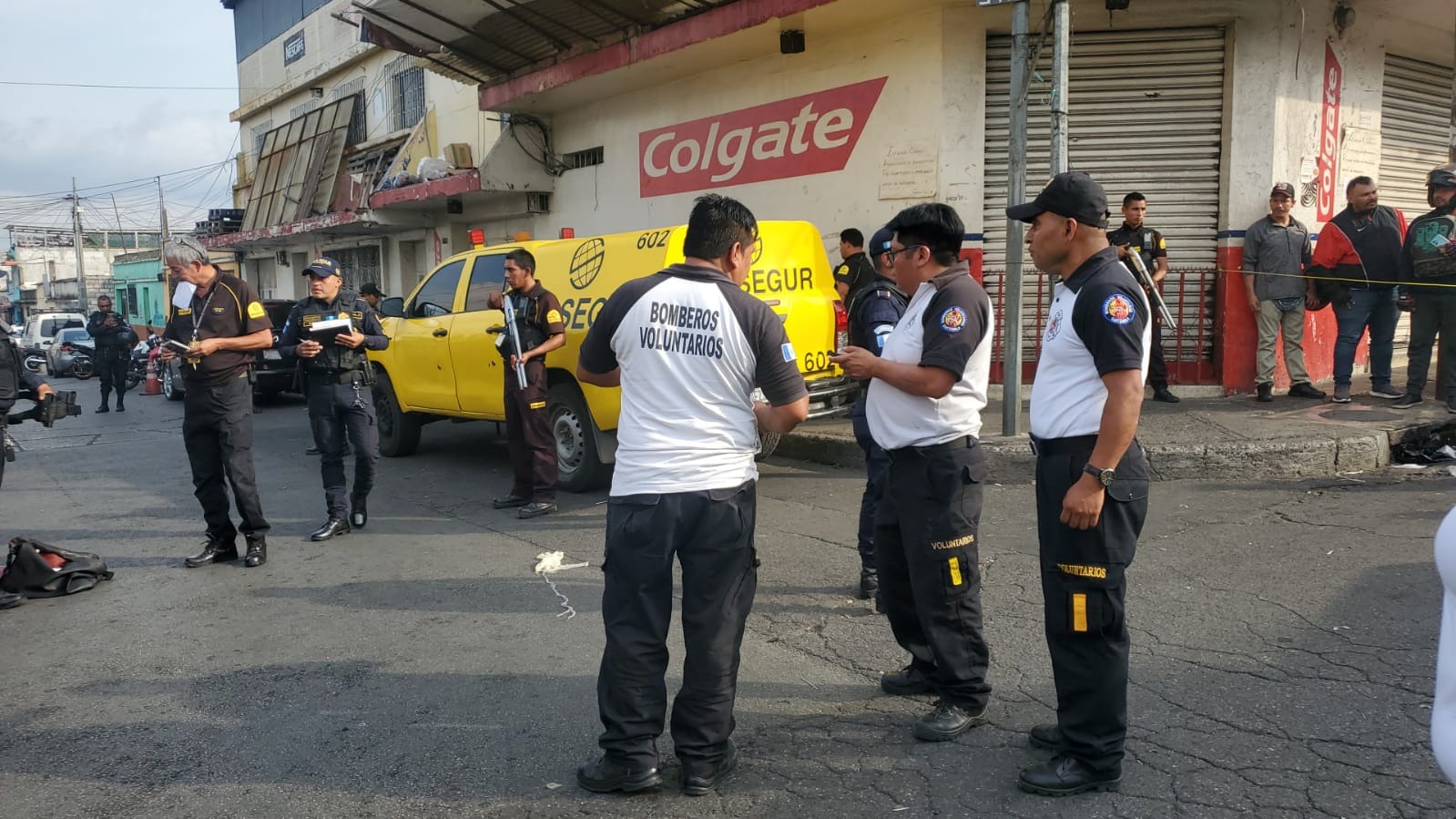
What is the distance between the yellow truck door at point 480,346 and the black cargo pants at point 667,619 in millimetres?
5221

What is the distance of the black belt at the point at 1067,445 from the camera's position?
297 centimetres

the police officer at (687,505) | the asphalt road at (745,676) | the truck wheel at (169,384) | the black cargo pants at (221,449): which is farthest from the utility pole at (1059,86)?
the truck wheel at (169,384)

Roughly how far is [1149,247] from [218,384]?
24.7 ft

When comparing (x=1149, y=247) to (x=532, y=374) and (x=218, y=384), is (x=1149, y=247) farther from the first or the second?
(x=218, y=384)

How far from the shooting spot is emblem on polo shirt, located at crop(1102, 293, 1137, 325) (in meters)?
2.84

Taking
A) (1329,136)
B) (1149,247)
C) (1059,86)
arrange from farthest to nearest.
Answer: (1329,136), (1149,247), (1059,86)

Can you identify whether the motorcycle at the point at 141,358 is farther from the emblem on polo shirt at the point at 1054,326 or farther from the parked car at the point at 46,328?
the emblem on polo shirt at the point at 1054,326

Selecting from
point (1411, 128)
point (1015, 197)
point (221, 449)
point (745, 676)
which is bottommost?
point (745, 676)

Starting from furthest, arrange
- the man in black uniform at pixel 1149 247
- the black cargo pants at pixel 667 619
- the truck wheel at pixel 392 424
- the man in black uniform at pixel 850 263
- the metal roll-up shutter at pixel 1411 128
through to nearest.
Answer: the metal roll-up shutter at pixel 1411 128
the truck wheel at pixel 392 424
the man in black uniform at pixel 1149 247
the man in black uniform at pixel 850 263
the black cargo pants at pixel 667 619

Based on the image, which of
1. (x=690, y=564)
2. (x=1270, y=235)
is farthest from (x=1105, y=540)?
(x=1270, y=235)

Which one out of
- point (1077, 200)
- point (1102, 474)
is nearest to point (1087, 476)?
point (1102, 474)

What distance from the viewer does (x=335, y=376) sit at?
257 inches

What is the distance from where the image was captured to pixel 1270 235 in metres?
9.03

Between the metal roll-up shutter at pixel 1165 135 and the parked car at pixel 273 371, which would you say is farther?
the parked car at pixel 273 371
